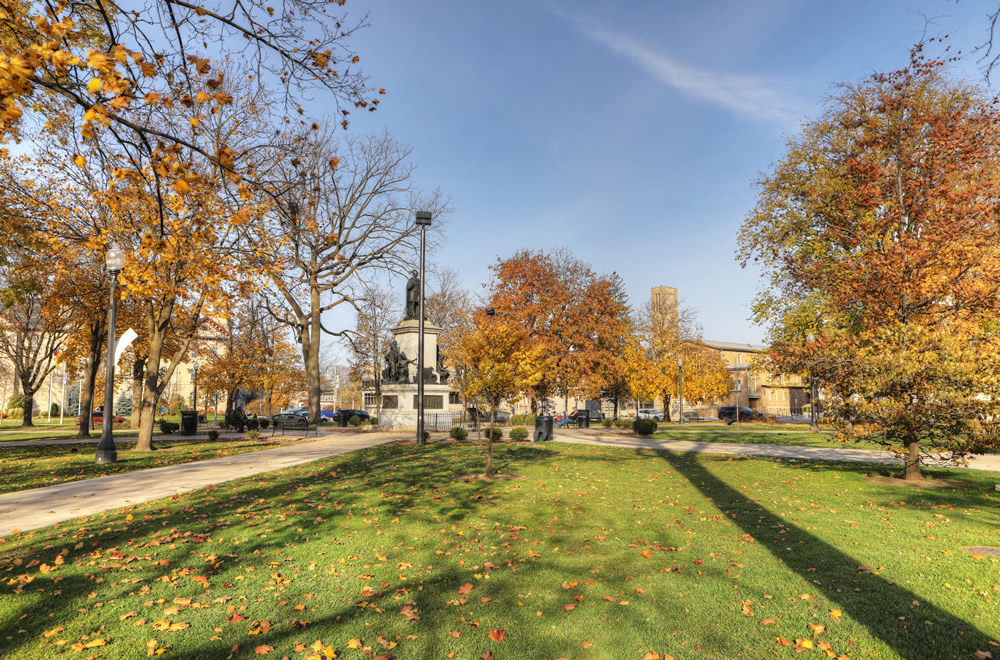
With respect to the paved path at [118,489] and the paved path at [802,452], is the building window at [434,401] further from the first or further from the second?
the paved path at [118,489]

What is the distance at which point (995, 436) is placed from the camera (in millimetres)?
9234

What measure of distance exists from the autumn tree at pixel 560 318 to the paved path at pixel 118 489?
82.0 feet

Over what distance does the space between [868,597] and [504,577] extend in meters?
3.36

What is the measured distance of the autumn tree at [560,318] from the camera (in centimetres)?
3781

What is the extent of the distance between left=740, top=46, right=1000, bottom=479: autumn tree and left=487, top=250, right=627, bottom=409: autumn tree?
2308cm

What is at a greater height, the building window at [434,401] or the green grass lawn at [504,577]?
the building window at [434,401]

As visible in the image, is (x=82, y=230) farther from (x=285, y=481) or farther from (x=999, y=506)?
(x=999, y=506)

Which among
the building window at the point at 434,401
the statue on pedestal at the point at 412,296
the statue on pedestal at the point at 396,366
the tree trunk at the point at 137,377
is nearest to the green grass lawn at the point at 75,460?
the tree trunk at the point at 137,377

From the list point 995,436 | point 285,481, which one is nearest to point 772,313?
point 995,436

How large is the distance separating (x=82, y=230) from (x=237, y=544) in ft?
52.6

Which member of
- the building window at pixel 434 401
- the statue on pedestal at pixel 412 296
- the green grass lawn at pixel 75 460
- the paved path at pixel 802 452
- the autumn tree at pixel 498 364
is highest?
the statue on pedestal at pixel 412 296

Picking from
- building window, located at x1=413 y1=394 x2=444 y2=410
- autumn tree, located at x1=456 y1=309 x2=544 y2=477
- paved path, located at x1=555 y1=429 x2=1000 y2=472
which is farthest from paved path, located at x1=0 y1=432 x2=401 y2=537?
paved path, located at x1=555 y1=429 x2=1000 y2=472

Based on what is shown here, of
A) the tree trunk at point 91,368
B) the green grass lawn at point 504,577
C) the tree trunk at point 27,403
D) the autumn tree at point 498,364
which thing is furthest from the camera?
the tree trunk at point 27,403

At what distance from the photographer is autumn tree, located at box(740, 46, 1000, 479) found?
9.77m
